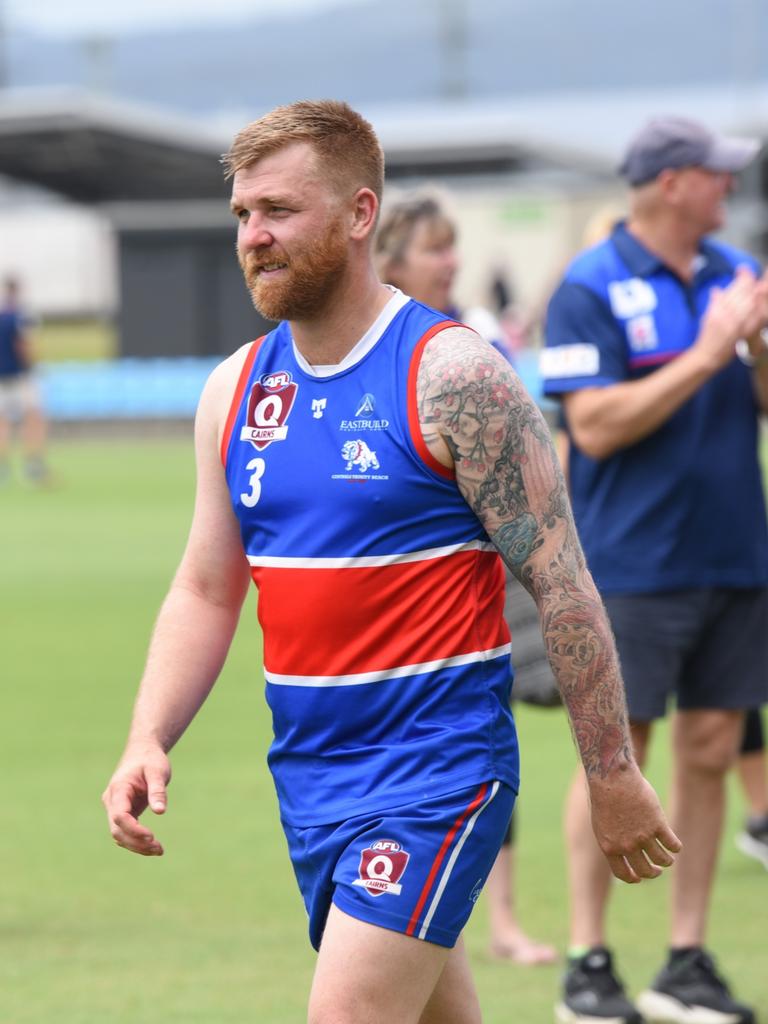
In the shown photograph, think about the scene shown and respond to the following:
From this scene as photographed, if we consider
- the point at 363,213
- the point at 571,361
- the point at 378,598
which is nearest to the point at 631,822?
the point at 378,598

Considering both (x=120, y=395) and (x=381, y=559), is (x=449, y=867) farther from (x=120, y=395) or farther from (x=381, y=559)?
(x=120, y=395)

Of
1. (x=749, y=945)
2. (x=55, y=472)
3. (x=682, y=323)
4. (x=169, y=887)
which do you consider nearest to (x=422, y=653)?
(x=682, y=323)

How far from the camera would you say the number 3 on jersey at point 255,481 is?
3.63 meters

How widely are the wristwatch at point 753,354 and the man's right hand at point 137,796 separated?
2.34m

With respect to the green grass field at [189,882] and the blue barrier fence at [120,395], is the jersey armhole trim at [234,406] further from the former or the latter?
the blue barrier fence at [120,395]

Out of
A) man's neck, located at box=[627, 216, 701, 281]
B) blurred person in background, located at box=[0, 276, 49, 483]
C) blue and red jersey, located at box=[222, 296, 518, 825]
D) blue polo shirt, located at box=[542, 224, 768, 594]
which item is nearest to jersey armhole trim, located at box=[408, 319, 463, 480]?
blue and red jersey, located at box=[222, 296, 518, 825]

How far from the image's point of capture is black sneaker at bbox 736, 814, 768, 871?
23.6 ft

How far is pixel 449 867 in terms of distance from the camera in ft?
11.4

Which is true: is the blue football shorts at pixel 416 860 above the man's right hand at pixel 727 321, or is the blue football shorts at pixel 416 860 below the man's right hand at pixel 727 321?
below

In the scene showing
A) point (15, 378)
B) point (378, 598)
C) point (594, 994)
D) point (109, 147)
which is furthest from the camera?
point (109, 147)

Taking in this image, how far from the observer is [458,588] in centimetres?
353

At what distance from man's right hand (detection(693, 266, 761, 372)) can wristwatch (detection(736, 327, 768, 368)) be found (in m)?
0.12

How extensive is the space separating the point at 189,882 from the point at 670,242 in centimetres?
293

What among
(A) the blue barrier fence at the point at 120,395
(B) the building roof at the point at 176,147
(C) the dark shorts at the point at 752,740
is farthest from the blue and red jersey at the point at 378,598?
(B) the building roof at the point at 176,147
